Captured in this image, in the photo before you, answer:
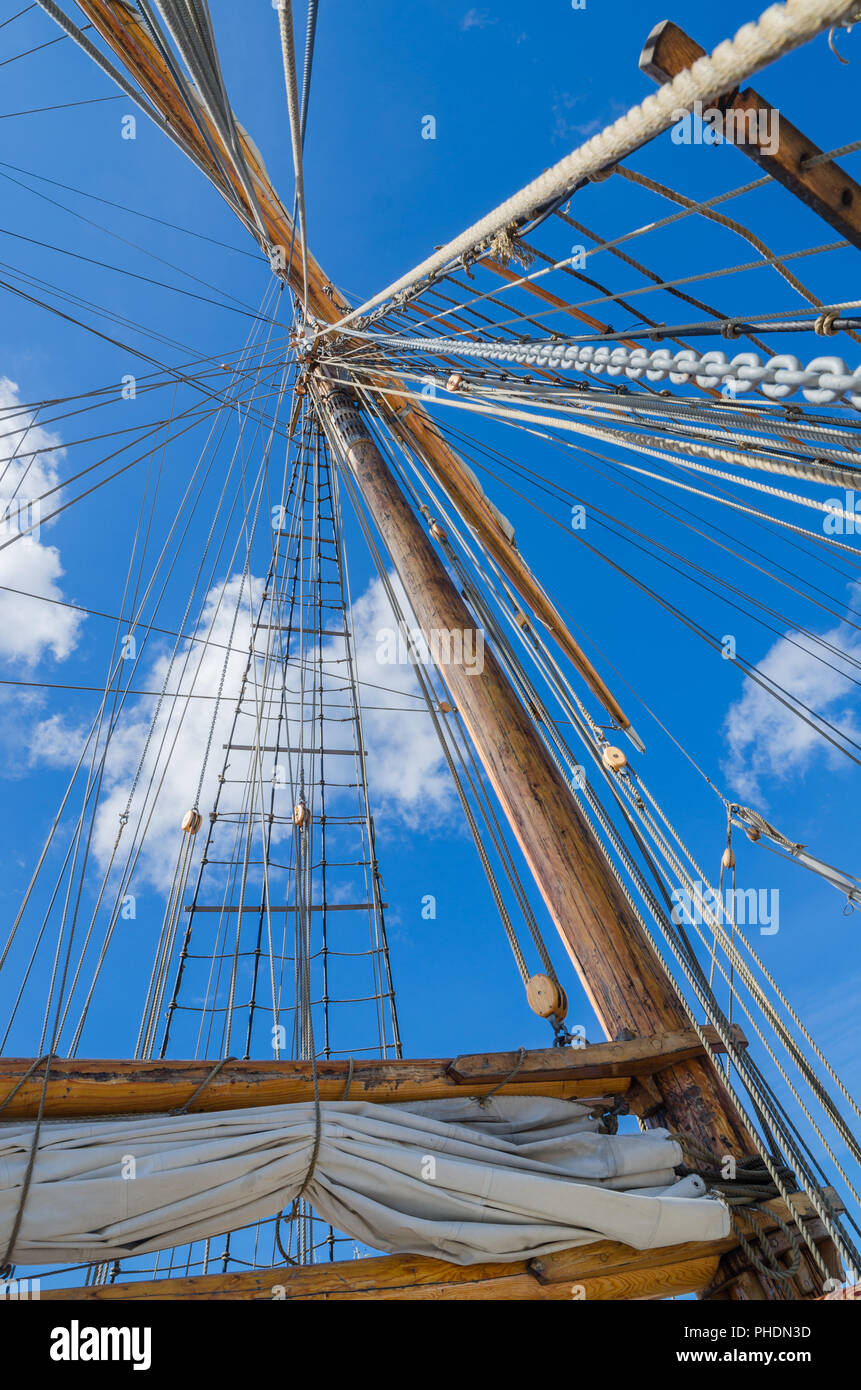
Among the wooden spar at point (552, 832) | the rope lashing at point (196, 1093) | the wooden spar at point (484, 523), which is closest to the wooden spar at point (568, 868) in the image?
the wooden spar at point (552, 832)

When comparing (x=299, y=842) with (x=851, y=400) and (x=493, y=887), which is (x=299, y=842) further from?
(x=851, y=400)

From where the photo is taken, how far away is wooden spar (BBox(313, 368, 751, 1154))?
279 cm

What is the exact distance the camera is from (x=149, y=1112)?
2270 mm

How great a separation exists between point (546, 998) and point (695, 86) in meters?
2.92

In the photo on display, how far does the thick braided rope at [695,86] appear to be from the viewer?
132 cm

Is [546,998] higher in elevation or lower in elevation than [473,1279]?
higher

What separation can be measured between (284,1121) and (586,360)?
94.8 inches

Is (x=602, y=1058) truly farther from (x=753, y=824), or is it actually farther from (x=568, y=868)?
(x=753, y=824)

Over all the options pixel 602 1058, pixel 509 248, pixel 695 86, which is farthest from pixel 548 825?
→ pixel 695 86

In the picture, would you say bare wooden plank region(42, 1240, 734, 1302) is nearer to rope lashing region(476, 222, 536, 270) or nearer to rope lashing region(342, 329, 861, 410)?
rope lashing region(342, 329, 861, 410)

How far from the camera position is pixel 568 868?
10.8 feet

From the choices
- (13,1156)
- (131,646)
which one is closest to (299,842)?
(131,646)

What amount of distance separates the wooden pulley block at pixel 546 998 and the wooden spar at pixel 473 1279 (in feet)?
2.87

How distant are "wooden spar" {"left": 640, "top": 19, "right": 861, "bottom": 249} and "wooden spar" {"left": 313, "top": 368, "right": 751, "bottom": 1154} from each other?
93.2 inches
